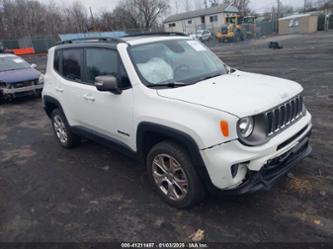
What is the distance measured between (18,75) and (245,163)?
31.8ft

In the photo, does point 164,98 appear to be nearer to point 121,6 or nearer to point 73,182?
point 73,182

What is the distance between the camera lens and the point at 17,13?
55.9m

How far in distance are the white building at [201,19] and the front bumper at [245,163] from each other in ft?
183

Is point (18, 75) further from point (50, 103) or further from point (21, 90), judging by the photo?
point (50, 103)

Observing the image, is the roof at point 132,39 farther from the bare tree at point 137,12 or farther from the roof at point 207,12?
the bare tree at point 137,12

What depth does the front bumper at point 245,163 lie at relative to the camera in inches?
99.4

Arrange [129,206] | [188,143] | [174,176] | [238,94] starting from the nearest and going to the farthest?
1. [188,143]
2. [238,94]
3. [174,176]
4. [129,206]

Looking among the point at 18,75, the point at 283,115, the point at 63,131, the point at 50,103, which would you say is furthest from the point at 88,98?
the point at 18,75

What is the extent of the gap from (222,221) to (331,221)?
1.07 m

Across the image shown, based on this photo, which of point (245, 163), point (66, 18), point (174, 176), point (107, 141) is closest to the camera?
point (245, 163)

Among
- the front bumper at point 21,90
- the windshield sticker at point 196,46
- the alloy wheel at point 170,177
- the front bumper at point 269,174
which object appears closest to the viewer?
the front bumper at point 269,174

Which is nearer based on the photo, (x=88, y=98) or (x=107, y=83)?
(x=107, y=83)

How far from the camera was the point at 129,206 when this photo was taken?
3371mm

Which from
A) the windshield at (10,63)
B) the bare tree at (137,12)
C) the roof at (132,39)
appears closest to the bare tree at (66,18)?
the bare tree at (137,12)
